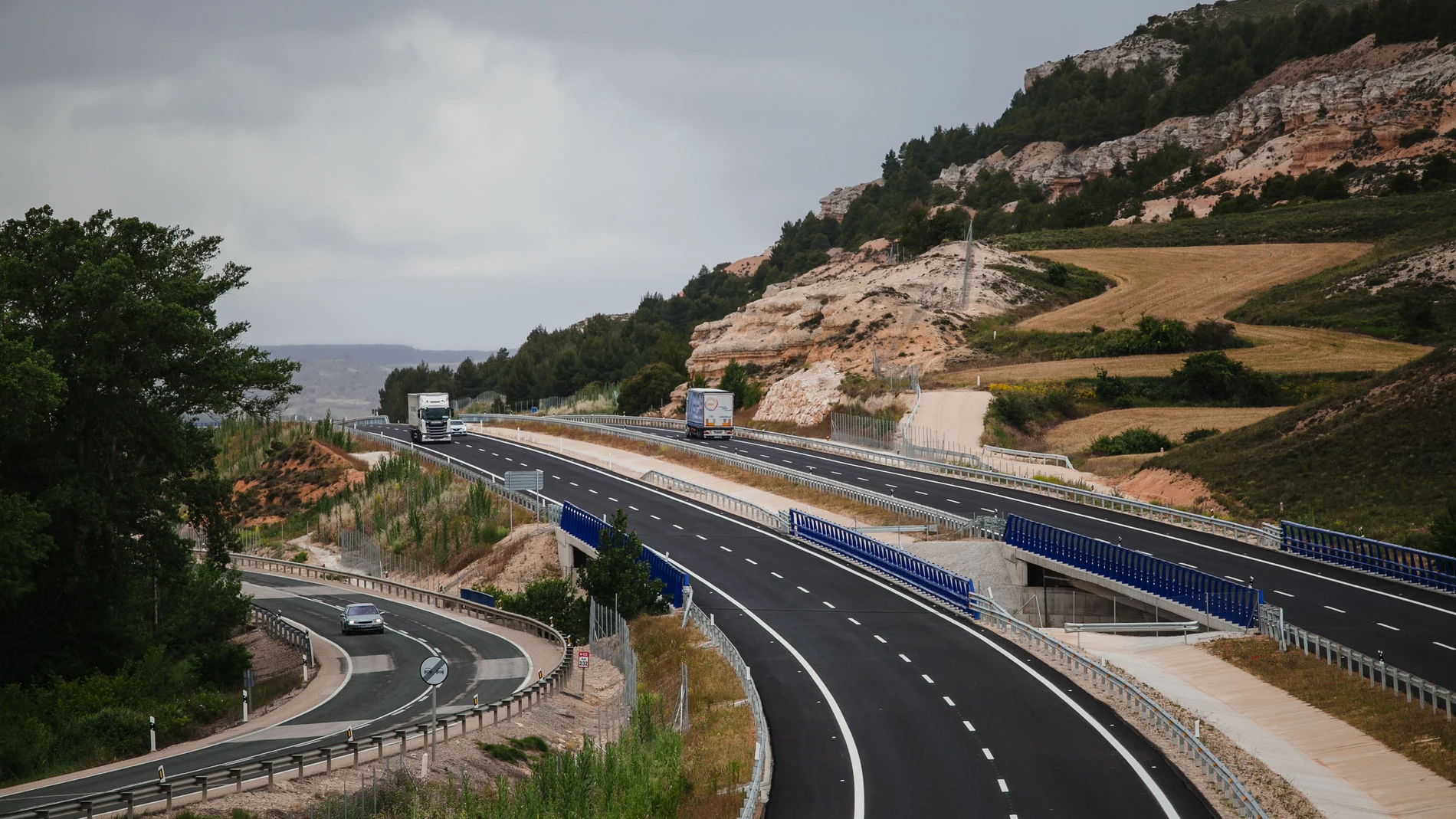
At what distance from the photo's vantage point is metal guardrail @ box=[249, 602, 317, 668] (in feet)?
133

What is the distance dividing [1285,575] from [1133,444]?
2870 cm

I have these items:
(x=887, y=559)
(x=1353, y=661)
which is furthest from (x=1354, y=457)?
(x=1353, y=661)

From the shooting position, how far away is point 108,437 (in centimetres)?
3638

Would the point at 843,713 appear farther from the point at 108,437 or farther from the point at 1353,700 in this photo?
the point at 108,437

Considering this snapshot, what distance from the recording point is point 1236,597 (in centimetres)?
3550

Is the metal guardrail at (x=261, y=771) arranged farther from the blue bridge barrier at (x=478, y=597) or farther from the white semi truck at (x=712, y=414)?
the white semi truck at (x=712, y=414)

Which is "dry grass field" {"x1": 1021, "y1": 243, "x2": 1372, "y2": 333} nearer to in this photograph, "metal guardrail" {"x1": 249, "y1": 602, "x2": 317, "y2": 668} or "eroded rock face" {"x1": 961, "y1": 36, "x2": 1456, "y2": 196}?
"eroded rock face" {"x1": 961, "y1": 36, "x2": 1456, "y2": 196}

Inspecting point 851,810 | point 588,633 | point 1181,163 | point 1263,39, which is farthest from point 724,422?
point 1263,39

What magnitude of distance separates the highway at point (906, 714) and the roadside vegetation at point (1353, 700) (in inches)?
194

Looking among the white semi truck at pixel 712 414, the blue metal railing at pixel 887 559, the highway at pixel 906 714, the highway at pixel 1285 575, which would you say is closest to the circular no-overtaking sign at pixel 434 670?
the highway at pixel 906 714

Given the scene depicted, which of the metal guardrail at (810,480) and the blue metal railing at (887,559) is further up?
the metal guardrail at (810,480)

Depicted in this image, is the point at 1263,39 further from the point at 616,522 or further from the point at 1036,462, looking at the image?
the point at 616,522

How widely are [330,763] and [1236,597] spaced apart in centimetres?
2553

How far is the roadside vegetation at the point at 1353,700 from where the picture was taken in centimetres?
2402
